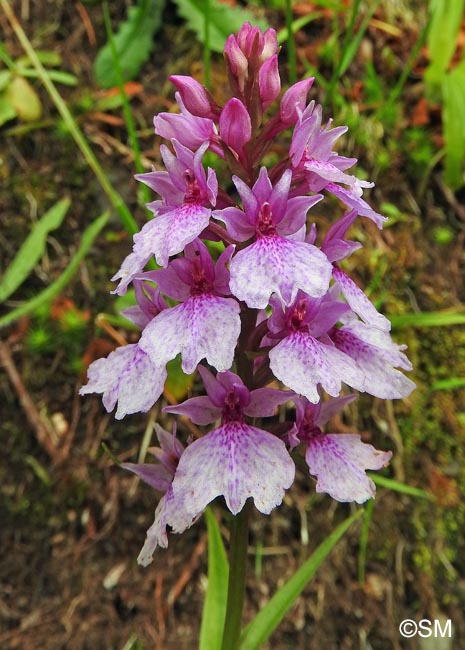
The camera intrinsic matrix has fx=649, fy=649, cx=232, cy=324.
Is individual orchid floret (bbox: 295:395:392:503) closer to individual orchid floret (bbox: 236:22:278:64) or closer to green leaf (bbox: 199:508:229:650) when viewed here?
green leaf (bbox: 199:508:229:650)

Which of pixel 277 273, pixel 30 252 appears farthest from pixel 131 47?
pixel 277 273

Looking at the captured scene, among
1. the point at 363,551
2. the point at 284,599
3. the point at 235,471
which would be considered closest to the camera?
the point at 235,471

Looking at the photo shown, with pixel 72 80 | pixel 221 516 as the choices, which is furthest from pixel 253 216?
pixel 72 80

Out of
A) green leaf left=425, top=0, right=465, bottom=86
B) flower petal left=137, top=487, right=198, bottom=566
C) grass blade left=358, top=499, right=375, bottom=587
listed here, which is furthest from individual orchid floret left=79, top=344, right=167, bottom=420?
green leaf left=425, top=0, right=465, bottom=86

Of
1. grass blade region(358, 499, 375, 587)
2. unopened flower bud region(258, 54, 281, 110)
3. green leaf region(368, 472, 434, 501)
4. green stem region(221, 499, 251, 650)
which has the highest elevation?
unopened flower bud region(258, 54, 281, 110)

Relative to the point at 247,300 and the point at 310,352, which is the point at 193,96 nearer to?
the point at 247,300

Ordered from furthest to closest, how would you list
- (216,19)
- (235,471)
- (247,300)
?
1. (216,19)
2. (235,471)
3. (247,300)

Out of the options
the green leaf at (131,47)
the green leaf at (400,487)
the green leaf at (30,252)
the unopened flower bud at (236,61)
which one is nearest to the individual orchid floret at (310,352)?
the unopened flower bud at (236,61)

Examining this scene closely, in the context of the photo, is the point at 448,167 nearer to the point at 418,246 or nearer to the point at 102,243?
the point at 418,246
